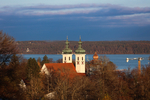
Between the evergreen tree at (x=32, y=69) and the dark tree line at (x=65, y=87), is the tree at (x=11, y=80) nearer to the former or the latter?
the dark tree line at (x=65, y=87)

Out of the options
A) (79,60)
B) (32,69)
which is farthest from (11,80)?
(79,60)

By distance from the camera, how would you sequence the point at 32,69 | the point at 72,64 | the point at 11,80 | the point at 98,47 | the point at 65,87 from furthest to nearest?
the point at 98,47
the point at 72,64
the point at 32,69
the point at 65,87
the point at 11,80

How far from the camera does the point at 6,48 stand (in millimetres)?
22859

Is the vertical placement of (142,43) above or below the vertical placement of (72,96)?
above

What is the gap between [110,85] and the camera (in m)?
32.1

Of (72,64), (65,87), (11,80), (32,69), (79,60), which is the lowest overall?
(65,87)

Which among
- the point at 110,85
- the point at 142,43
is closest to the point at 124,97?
the point at 110,85

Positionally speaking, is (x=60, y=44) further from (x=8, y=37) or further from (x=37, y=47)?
(x=8, y=37)

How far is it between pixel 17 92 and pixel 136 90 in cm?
1672

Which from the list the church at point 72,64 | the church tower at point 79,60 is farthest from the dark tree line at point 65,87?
the church tower at point 79,60

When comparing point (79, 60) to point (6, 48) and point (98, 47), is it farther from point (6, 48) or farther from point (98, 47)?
point (98, 47)

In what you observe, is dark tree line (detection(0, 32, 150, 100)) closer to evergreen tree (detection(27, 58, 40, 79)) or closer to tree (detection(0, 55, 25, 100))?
tree (detection(0, 55, 25, 100))

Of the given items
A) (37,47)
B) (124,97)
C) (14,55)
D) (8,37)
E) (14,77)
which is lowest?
(124,97)

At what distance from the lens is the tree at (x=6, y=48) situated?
22.7m
